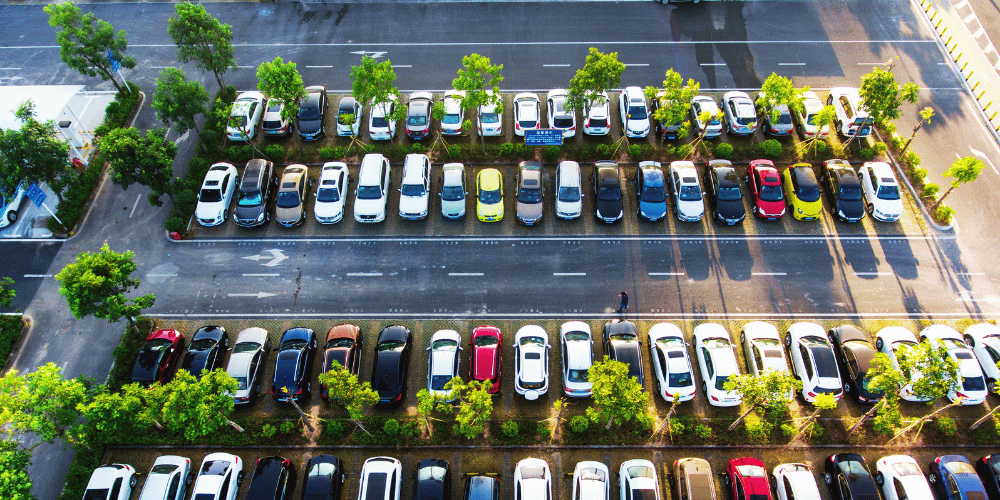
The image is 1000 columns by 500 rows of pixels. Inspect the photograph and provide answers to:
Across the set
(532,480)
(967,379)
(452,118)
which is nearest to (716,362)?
(532,480)

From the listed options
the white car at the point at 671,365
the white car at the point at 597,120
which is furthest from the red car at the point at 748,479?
the white car at the point at 597,120

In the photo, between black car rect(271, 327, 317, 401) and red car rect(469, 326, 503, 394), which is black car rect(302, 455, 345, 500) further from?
red car rect(469, 326, 503, 394)

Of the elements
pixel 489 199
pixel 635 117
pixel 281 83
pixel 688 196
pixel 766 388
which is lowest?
pixel 766 388

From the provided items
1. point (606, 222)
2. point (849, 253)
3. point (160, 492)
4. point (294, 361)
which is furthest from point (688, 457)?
point (160, 492)

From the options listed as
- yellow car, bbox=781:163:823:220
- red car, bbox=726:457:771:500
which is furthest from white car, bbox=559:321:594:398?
yellow car, bbox=781:163:823:220

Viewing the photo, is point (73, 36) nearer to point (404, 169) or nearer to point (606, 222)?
point (404, 169)

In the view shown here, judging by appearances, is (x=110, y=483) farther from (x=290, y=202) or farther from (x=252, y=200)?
(x=290, y=202)
